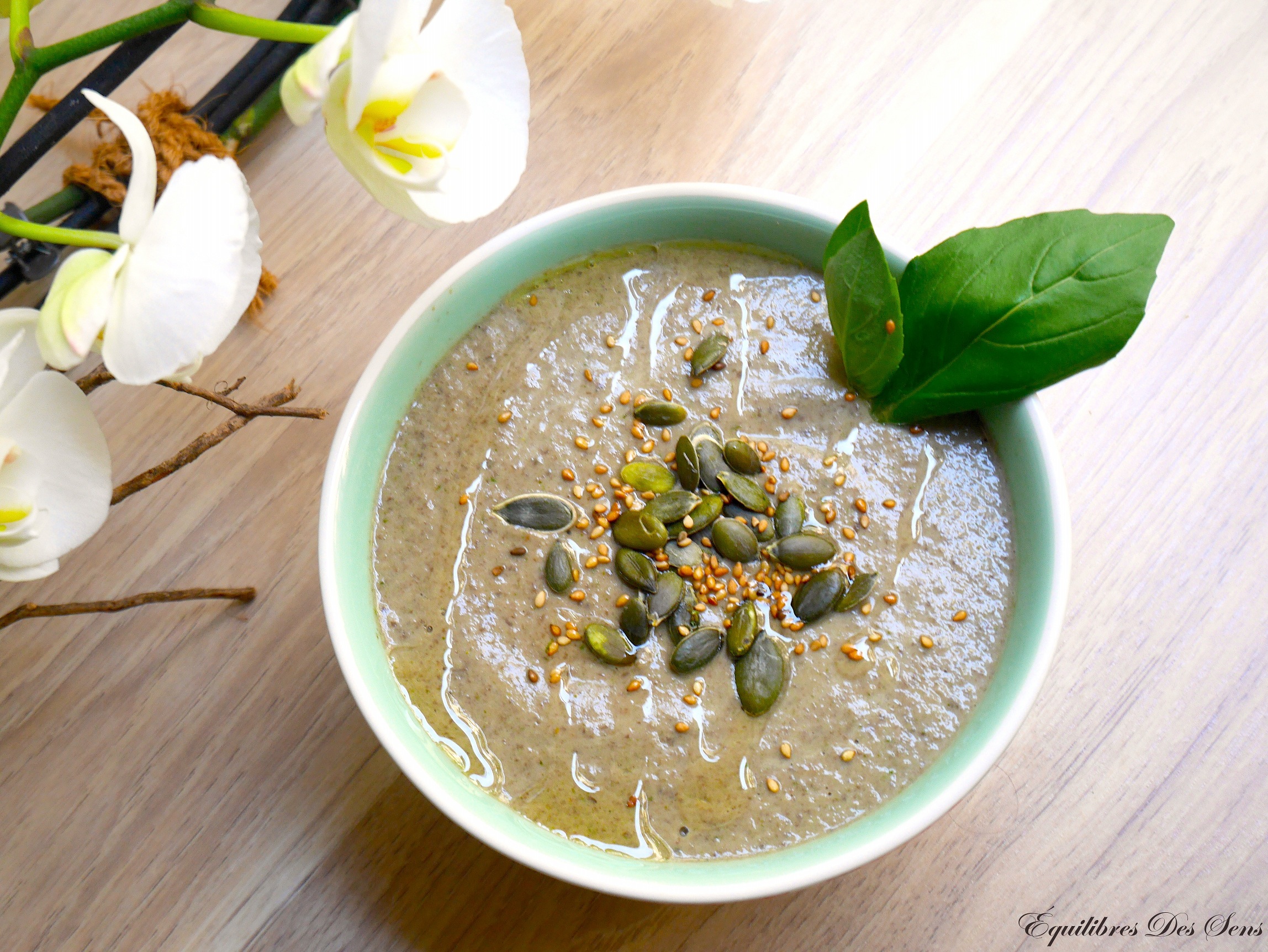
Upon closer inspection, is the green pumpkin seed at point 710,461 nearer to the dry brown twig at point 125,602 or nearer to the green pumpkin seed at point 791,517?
the green pumpkin seed at point 791,517

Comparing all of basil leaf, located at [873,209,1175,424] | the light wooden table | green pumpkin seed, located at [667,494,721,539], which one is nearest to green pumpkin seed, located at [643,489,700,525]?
green pumpkin seed, located at [667,494,721,539]

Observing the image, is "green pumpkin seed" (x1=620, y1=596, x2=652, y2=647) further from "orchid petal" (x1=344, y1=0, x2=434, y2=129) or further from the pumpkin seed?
"orchid petal" (x1=344, y1=0, x2=434, y2=129)

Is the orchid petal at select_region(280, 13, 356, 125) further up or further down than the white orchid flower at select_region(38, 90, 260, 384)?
further up

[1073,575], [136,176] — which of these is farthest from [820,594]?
[136,176]

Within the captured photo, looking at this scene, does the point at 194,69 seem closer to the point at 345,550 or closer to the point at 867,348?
the point at 345,550

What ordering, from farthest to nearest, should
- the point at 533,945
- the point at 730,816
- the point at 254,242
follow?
the point at 533,945 < the point at 730,816 < the point at 254,242

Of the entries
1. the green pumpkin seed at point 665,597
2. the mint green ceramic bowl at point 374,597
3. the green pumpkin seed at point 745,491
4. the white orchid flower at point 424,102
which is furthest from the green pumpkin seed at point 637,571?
the white orchid flower at point 424,102

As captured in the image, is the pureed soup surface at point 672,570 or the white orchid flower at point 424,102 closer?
the white orchid flower at point 424,102

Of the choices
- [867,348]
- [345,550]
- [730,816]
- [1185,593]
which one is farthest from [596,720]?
[1185,593]
